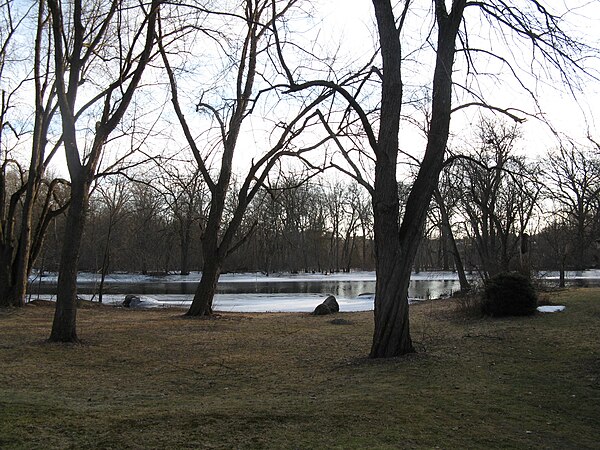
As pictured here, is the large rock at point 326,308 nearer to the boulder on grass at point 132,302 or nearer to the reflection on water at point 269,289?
the boulder on grass at point 132,302

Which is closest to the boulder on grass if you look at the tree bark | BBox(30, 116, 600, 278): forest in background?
BBox(30, 116, 600, 278): forest in background

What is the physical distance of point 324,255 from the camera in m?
78.7

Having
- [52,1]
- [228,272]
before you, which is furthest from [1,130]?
[228,272]

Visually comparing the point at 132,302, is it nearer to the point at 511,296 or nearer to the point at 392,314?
the point at 511,296

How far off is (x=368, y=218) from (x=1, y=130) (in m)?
60.7

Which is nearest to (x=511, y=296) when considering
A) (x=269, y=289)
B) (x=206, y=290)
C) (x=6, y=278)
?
(x=206, y=290)

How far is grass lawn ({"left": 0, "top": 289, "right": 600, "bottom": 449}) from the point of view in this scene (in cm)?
405

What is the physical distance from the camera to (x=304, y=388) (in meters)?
6.25

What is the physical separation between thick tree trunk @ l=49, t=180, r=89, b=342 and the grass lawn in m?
0.50

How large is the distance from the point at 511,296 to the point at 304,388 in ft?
25.2

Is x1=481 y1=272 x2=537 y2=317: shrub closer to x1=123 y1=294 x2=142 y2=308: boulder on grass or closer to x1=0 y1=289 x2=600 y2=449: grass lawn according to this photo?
x1=0 y1=289 x2=600 y2=449: grass lawn

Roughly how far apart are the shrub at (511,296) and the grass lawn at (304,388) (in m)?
0.49

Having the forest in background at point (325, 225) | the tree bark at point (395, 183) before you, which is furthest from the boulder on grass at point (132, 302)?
the tree bark at point (395, 183)

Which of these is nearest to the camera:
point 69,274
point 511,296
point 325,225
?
point 69,274
